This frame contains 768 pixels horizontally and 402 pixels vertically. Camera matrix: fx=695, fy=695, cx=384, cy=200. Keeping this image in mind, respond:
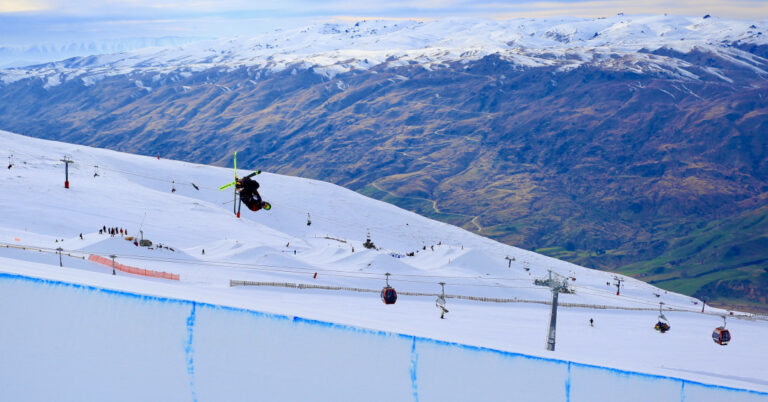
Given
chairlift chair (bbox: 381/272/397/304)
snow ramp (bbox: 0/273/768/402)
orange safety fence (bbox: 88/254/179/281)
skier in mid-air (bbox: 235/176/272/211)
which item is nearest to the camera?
snow ramp (bbox: 0/273/768/402)

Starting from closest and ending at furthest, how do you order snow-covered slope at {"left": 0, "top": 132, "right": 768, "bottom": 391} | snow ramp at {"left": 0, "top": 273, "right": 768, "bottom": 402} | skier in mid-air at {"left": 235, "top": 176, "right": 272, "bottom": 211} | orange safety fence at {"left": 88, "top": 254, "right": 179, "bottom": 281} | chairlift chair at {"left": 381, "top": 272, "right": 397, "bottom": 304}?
snow ramp at {"left": 0, "top": 273, "right": 768, "bottom": 402}
snow-covered slope at {"left": 0, "top": 132, "right": 768, "bottom": 391}
chairlift chair at {"left": 381, "top": 272, "right": 397, "bottom": 304}
orange safety fence at {"left": 88, "top": 254, "right": 179, "bottom": 281}
skier in mid-air at {"left": 235, "top": 176, "right": 272, "bottom": 211}

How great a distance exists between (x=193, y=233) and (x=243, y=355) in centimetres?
7747

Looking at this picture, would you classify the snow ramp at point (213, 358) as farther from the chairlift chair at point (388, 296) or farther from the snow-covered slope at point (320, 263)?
the chairlift chair at point (388, 296)

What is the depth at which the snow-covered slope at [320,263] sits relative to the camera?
2788 centimetres

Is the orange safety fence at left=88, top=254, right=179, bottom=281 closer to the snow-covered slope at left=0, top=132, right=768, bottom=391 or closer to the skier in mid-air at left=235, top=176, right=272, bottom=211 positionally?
the snow-covered slope at left=0, top=132, right=768, bottom=391

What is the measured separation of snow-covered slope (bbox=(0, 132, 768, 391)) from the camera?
27875 millimetres

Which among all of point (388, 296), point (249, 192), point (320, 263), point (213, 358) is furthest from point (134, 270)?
point (213, 358)

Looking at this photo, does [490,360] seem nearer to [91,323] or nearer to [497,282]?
[91,323]

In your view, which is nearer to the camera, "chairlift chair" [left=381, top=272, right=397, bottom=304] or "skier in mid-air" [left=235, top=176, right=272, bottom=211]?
"chairlift chair" [left=381, top=272, right=397, bottom=304]

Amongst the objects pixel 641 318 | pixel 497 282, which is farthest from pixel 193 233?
pixel 641 318

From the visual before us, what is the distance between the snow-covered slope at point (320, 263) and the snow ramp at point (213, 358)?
0.74 feet

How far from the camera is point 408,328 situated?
827 cm

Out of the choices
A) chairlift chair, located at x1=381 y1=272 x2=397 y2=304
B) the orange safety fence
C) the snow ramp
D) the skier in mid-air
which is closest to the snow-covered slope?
the snow ramp

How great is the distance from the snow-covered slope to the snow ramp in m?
0.23
